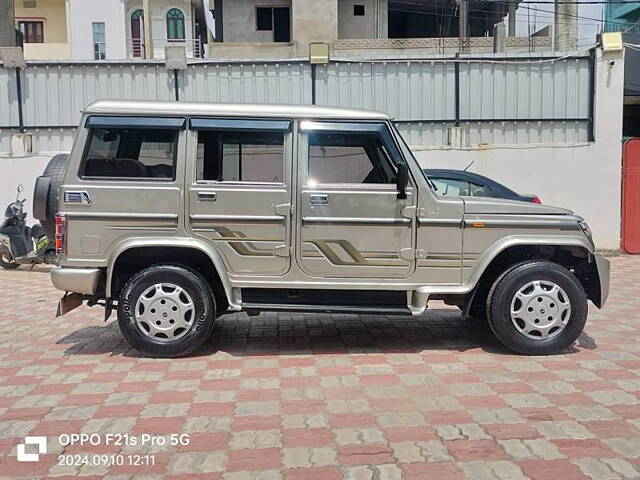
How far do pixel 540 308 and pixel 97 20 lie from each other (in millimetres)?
35824

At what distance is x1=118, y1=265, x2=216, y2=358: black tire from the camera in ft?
16.2

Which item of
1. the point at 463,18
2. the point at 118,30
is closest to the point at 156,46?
the point at 118,30

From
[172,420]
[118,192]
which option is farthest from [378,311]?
[118,192]

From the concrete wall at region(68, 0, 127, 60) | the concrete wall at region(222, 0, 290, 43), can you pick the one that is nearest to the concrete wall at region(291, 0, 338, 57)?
the concrete wall at region(222, 0, 290, 43)

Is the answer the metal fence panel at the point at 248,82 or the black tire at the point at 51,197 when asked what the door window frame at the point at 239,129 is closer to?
the black tire at the point at 51,197

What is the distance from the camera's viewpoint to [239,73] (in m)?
11.5

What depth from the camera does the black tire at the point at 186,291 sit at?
16.2 feet

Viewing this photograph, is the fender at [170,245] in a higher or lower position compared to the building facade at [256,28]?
lower

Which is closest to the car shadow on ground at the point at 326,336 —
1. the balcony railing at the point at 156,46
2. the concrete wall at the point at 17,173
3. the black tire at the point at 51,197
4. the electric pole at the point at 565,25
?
the black tire at the point at 51,197

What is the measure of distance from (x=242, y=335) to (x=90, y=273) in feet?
5.53

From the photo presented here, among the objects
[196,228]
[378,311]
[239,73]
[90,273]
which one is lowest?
[378,311]

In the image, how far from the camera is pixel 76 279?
4871 millimetres

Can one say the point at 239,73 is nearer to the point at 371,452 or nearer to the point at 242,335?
the point at 242,335

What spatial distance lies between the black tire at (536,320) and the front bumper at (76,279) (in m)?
3.23
